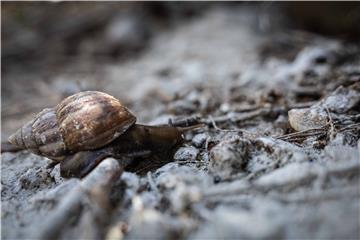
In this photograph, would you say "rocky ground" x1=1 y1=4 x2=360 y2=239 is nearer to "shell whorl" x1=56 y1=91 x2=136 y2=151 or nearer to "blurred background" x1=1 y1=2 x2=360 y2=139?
"blurred background" x1=1 y1=2 x2=360 y2=139

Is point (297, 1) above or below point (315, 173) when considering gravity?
above

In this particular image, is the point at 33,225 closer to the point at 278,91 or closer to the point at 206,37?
the point at 278,91

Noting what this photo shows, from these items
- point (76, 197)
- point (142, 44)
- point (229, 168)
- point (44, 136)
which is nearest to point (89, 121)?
point (44, 136)

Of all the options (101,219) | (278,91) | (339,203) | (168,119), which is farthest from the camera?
(278,91)

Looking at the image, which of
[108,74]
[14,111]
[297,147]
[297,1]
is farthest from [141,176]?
[297,1]

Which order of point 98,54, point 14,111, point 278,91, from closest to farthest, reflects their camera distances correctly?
point 278,91 < point 14,111 < point 98,54

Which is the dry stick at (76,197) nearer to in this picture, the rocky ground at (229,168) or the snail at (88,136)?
the rocky ground at (229,168)

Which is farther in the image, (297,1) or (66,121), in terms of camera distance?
(297,1)
